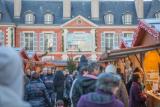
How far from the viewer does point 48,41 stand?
53.4 meters

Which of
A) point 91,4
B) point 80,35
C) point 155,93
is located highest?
point 91,4

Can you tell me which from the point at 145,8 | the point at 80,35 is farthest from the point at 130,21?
the point at 80,35

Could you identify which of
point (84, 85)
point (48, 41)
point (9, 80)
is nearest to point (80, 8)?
point (48, 41)

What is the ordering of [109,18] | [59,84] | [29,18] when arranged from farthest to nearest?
[109,18] → [29,18] → [59,84]

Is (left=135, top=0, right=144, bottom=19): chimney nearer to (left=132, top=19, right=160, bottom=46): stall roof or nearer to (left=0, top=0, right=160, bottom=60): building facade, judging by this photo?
(left=0, top=0, right=160, bottom=60): building facade

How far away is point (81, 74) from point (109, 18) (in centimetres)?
4665

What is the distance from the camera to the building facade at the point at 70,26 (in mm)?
53156

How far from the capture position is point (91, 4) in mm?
54219

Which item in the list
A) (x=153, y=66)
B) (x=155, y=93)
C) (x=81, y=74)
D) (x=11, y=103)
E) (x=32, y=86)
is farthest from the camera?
(x=153, y=66)

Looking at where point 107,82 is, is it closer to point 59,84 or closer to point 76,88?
point 76,88

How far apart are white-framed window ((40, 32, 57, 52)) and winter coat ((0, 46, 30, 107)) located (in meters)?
51.2

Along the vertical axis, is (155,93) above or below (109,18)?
below

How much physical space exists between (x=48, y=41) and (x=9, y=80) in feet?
168

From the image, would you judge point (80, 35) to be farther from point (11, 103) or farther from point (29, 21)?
point (11, 103)
